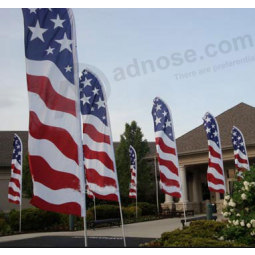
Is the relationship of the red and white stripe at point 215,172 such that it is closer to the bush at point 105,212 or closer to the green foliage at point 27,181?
the bush at point 105,212

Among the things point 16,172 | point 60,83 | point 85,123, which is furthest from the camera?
point 16,172

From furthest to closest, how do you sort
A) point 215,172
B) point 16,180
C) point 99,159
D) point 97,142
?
point 16,180 → point 215,172 → point 97,142 → point 99,159

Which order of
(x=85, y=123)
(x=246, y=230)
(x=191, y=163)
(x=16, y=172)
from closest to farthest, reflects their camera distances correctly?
1. (x=246, y=230)
2. (x=85, y=123)
3. (x=16, y=172)
4. (x=191, y=163)

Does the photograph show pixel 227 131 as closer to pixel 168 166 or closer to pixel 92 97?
pixel 168 166

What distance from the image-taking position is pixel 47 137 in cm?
770

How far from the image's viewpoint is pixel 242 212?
10648 millimetres

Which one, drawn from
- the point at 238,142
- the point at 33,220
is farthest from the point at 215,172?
the point at 33,220

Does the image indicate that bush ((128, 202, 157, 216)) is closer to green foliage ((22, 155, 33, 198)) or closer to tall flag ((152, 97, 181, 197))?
green foliage ((22, 155, 33, 198))

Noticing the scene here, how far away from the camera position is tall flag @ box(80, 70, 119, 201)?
35.8 feet

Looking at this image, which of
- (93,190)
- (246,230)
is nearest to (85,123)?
(93,190)

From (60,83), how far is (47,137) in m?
1.22

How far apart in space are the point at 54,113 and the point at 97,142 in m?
3.76

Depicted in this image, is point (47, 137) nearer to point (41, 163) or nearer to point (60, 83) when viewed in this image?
point (41, 163)

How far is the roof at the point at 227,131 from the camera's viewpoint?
29.8 m
